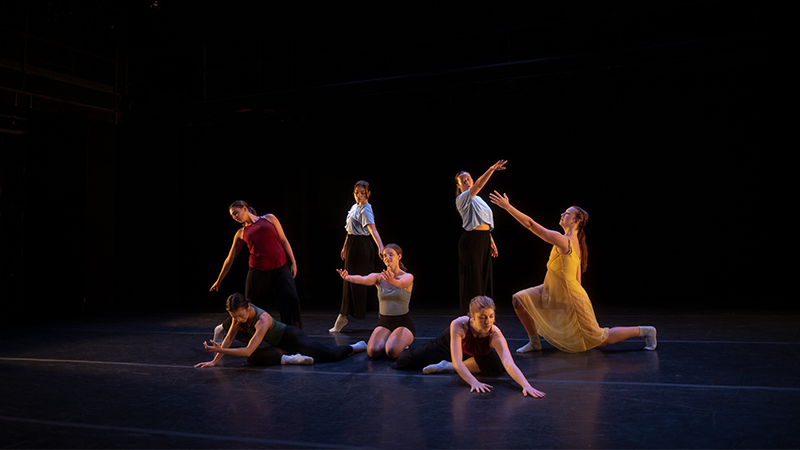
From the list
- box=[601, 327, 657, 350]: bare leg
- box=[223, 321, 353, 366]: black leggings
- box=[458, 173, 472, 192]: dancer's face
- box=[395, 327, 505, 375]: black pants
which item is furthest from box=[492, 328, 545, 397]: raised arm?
box=[458, 173, 472, 192]: dancer's face

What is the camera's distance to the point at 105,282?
7270mm

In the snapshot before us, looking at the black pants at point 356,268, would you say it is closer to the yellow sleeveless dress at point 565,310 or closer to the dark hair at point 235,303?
the dark hair at point 235,303

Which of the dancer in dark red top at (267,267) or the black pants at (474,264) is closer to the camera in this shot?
the dancer in dark red top at (267,267)

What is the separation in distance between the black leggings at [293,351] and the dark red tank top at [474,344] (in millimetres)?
1086

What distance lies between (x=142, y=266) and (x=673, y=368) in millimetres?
6684

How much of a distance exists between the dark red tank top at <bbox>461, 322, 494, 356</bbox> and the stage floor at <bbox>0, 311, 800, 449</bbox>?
0.19 m

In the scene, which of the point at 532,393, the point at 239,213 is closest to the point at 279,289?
the point at 239,213

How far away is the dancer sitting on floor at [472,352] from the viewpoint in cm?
309

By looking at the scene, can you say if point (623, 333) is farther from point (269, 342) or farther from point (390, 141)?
point (390, 141)

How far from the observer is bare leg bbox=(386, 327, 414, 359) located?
3.90 meters

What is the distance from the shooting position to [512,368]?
3037mm

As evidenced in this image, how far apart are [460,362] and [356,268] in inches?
99.5

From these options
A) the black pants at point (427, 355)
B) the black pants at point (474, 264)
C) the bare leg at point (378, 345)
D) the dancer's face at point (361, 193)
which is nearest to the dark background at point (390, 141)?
the dancer's face at point (361, 193)

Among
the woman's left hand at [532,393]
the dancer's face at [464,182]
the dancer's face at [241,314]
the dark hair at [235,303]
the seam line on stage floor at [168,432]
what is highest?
the dancer's face at [464,182]
